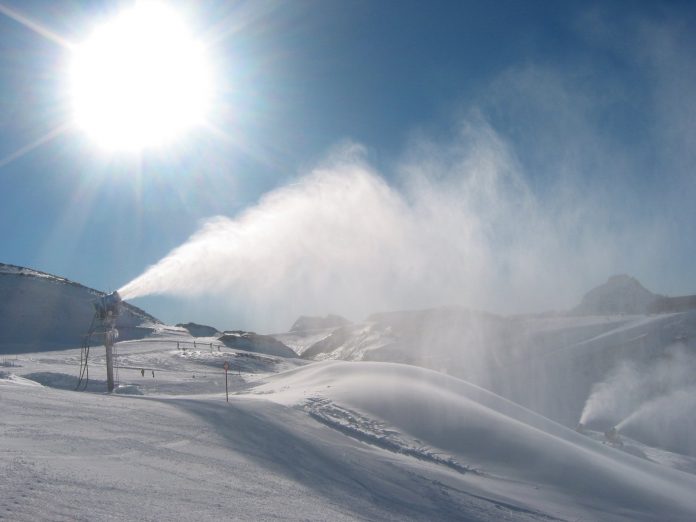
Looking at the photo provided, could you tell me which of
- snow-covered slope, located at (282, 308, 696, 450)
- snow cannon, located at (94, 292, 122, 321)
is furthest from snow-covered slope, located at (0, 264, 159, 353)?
snow-covered slope, located at (282, 308, 696, 450)

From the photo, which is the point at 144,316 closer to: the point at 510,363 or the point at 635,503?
the point at 510,363

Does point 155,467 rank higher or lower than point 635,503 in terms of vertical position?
higher

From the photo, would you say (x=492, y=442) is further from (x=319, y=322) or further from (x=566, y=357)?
(x=319, y=322)

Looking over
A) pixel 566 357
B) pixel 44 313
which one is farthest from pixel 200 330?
pixel 566 357

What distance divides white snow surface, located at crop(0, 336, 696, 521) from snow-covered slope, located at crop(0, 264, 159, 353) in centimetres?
3965

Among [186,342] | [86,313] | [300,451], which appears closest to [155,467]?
[300,451]

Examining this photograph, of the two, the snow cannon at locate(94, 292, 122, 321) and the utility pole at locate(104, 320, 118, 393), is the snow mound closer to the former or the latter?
the utility pole at locate(104, 320, 118, 393)

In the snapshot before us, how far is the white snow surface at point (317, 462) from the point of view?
7.90 metres

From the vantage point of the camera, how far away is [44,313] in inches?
2398

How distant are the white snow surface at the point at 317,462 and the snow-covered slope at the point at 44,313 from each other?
3965cm

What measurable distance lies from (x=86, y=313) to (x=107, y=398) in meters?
54.2

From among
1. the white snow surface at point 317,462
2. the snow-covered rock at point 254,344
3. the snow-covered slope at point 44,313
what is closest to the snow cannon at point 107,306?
the white snow surface at point 317,462

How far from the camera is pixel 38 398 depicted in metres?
13.0

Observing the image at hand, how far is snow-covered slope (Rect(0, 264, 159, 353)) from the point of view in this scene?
181 feet
